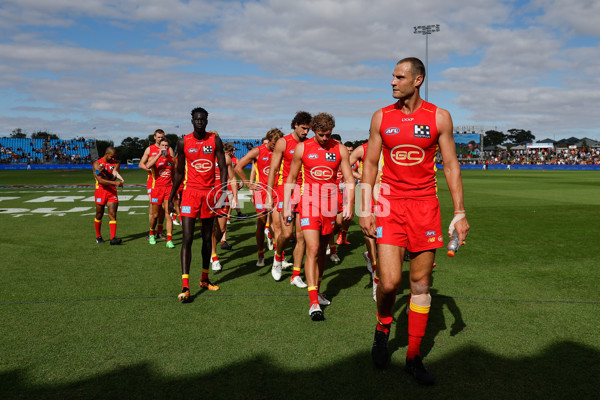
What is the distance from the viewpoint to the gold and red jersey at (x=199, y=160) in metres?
6.16

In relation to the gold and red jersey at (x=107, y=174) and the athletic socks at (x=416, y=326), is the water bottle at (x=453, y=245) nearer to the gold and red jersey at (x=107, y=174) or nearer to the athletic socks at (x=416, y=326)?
A: the athletic socks at (x=416, y=326)

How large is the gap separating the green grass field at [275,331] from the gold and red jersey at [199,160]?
1.54 m

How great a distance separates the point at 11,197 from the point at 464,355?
22.4 m

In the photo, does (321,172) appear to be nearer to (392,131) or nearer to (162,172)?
(392,131)

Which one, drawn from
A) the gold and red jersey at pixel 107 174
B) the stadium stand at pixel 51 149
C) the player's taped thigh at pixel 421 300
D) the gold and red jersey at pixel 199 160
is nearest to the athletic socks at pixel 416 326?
the player's taped thigh at pixel 421 300

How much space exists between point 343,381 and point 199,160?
3.74m

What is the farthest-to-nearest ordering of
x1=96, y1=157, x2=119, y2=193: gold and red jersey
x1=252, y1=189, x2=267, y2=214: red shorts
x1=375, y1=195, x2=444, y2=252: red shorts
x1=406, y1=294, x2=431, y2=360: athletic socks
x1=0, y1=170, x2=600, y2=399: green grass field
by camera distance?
x1=96, y1=157, x2=119, y2=193: gold and red jersey
x1=252, y1=189, x2=267, y2=214: red shorts
x1=406, y1=294, x2=431, y2=360: athletic socks
x1=375, y1=195, x2=444, y2=252: red shorts
x1=0, y1=170, x2=600, y2=399: green grass field

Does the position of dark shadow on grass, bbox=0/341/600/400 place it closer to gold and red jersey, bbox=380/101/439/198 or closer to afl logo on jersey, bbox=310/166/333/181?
gold and red jersey, bbox=380/101/439/198

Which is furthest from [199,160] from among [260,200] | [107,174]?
[107,174]

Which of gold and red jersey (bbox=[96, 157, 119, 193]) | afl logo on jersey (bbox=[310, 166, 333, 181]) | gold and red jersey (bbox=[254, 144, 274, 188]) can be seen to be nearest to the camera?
afl logo on jersey (bbox=[310, 166, 333, 181])

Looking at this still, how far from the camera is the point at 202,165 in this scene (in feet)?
20.4

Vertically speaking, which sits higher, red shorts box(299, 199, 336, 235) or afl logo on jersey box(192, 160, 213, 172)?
afl logo on jersey box(192, 160, 213, 172)

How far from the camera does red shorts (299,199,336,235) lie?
17.9 feet

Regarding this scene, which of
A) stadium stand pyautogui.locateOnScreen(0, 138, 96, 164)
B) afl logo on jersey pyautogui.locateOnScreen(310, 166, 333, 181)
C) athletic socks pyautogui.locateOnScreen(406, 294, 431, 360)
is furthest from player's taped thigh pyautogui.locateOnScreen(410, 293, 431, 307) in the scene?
stadium stand pyautogui.locateOnScreen(0, 138, 96, 164)
